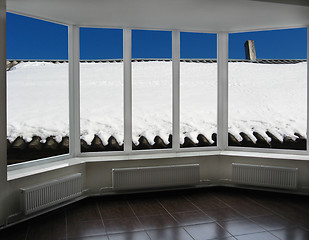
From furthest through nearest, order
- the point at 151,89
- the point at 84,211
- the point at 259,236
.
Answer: the point at 151,89 < the point at 84,211 < the point at 259,236

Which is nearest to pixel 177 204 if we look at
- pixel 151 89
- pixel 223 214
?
pixel 223 214

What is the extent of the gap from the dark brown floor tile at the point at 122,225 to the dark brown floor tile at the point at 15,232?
34.5 inches

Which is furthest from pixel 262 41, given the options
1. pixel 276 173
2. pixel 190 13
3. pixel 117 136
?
pixel 117 136

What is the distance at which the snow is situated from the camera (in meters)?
4.88

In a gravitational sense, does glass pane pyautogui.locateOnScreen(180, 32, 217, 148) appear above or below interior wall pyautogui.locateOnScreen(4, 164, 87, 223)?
above

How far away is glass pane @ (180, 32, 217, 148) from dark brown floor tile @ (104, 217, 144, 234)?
1.92 m

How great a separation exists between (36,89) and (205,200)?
2.81m

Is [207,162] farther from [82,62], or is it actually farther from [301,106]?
[82,62]

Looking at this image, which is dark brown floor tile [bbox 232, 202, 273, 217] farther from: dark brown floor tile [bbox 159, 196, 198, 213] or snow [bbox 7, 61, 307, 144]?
snow [bbox 7, 61, 307, 144]

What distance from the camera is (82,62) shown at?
5059mm

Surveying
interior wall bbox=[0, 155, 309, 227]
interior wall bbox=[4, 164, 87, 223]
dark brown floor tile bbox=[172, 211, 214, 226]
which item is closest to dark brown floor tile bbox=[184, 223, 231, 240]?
dark brown floor tile bbox=[172, 211, 214, 226]

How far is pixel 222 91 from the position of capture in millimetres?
5520

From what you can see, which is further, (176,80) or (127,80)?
(176,80)

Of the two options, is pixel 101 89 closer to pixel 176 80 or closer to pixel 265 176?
pixel 176 80
